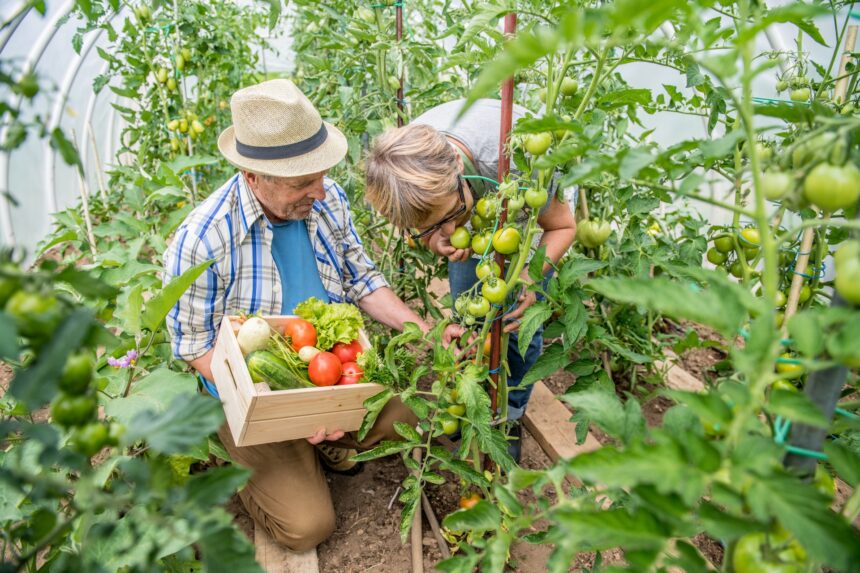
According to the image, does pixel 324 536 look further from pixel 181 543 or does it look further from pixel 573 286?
pixel 573 286

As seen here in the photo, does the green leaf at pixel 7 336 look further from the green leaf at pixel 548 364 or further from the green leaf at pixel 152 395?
the green leaf at pixel 548 364

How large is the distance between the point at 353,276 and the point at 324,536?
93cm

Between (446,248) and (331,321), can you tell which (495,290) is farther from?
(331,321)

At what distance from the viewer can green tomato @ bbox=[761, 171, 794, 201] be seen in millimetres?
592

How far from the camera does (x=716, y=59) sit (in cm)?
61

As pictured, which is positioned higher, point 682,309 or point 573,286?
point 682,309

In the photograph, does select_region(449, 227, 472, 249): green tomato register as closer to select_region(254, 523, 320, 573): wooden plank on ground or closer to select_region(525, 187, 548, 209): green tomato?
select_region(525, 187, 548, 209): green tomato

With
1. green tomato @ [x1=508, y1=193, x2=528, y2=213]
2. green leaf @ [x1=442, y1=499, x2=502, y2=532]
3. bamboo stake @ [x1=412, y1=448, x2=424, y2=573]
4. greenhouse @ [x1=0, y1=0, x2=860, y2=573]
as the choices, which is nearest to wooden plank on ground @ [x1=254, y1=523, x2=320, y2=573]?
greenhouse @ [x1=0, y1=0, x2=860, y2=573]

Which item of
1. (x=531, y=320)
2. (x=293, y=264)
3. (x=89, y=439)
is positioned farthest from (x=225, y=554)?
(x=293, y=264)

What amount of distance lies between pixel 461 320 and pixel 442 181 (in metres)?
0.45

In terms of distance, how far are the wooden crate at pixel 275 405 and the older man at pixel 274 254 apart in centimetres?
9

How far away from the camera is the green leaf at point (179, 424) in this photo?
0.54 m

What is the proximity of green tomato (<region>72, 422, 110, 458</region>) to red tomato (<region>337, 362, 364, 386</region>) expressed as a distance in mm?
1068

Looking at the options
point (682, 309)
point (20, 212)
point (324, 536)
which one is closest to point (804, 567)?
point (682, 309)
